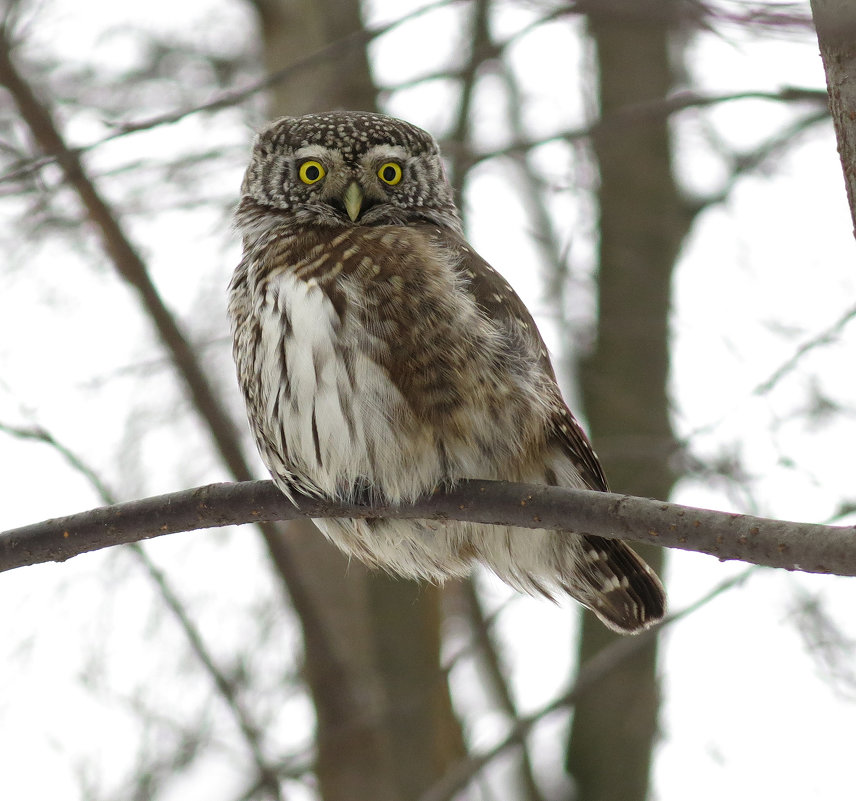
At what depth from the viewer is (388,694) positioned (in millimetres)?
5598

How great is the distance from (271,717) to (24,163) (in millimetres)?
3426

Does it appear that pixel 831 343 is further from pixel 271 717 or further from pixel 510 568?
pixel 271 717

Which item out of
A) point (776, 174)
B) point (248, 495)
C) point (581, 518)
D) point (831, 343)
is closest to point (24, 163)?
point (248, 495)

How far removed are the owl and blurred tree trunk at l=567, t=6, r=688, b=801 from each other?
2.01m

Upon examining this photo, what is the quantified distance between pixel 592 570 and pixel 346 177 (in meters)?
1.62

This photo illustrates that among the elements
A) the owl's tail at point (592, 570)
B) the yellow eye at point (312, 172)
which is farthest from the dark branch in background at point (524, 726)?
the yellow eye at point (312, 172)

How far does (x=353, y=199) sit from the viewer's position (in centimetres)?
376

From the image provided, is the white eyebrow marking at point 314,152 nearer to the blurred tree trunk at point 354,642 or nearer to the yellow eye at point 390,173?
the yellow eye at point 390,173

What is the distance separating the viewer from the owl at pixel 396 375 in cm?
317

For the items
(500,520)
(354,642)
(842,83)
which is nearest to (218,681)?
(354,642)

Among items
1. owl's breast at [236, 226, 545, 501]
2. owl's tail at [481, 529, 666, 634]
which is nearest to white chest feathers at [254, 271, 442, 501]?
owl's breast at [236, 226, 545, 501]

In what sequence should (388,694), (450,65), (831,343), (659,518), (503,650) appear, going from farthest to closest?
(503,650), (450,65), (388,694), (831,343), (659,518)

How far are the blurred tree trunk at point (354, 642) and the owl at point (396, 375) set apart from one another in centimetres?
146

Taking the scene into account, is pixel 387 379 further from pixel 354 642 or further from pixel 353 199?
pixel 354 642
